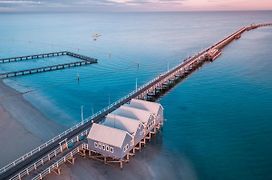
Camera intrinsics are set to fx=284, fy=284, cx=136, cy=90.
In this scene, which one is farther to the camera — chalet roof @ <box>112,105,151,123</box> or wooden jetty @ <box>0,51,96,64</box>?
wooden jetty @ <box>0,51,96,64</box>

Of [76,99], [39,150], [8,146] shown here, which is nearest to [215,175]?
[39,150]

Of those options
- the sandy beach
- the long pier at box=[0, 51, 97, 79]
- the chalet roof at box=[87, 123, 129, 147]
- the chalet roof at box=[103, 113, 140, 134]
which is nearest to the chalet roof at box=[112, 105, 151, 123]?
the chalet roof at box=[103, 113, 140, 134]

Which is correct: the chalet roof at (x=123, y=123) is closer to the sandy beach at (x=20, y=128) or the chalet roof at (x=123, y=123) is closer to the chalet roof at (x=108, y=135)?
the chalet roof at (x=108, y=135)

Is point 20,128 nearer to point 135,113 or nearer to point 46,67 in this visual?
point 135,113

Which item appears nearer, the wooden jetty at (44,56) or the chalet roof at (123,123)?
the chalet roof at (123,123)

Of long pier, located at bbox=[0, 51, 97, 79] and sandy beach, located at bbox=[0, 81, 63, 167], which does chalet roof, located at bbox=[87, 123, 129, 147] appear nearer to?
sandy beach, located at bbox=[0, 81, 63, 167]

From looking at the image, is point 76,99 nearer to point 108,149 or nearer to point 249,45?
point 108,149

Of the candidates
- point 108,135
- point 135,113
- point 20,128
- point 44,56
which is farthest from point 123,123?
point 44,56

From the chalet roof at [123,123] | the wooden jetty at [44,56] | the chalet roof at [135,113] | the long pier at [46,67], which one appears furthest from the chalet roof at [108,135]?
the wooden jetty at [44,56]

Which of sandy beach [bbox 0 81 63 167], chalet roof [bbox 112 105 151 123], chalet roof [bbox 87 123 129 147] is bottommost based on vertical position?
sandy beach [bbox 0 81 63 167]
